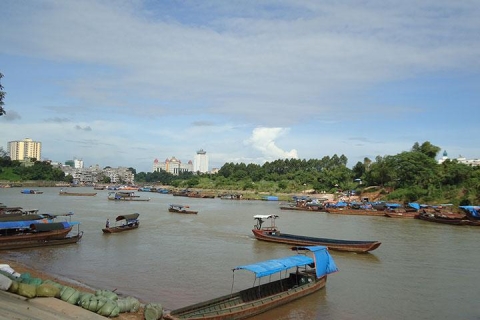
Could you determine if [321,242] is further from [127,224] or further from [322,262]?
[127,224]

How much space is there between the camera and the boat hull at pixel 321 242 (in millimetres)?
23969

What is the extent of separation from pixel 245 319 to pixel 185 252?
38.7 ft

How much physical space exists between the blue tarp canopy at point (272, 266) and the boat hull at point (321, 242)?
8.72m

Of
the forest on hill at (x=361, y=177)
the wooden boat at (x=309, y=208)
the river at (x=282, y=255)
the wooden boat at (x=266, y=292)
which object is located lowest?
the river at (x=282, y=255)

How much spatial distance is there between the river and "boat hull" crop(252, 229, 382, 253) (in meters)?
0.51

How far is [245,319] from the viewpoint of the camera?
12.9 meters

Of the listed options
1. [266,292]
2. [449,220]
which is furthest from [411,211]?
[266,292]

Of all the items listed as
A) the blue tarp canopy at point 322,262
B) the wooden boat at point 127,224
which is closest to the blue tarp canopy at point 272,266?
the blue tarp canopy at point 322,262

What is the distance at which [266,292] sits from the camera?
14898mm

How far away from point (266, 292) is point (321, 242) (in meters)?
11.1

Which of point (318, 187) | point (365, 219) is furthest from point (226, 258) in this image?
point (318, 187)

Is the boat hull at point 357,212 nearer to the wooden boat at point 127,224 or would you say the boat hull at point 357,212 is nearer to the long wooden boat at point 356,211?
the long wooden boat at point 356,211

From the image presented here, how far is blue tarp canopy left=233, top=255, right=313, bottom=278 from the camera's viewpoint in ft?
45.6

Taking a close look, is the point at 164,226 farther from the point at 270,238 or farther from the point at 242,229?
the point at 270,238
